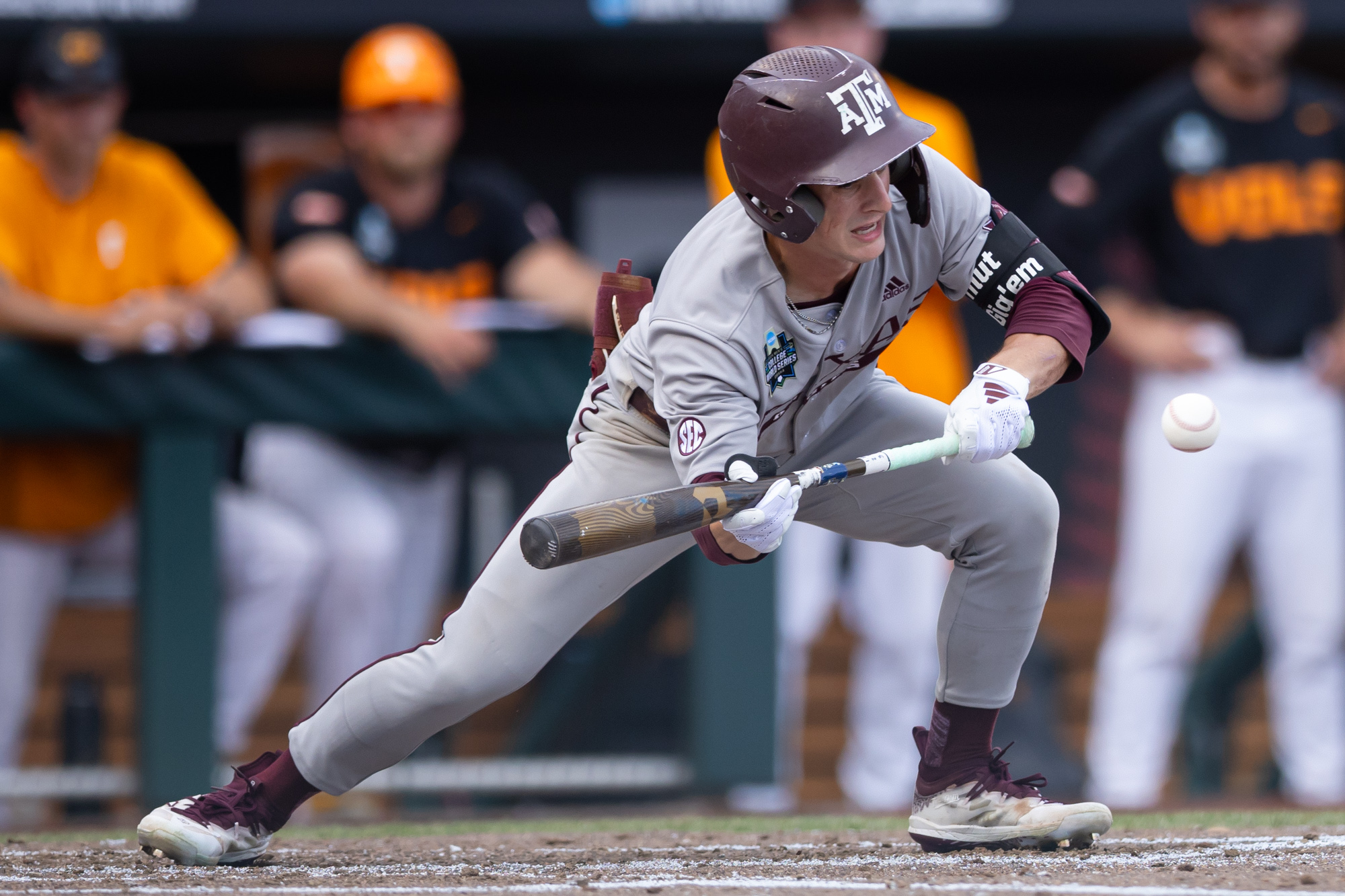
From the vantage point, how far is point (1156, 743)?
486cm

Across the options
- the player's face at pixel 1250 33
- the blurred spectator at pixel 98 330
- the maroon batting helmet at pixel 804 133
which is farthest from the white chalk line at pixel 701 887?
the player's face at pixel 1250 33

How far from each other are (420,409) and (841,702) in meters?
2.34

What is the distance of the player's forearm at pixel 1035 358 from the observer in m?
3.04

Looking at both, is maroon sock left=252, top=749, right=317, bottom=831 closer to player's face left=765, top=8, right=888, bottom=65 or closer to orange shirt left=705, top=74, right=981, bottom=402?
orange shirt left=705, top=74, right=981, bottom=402

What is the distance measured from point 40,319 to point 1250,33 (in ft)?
11.0

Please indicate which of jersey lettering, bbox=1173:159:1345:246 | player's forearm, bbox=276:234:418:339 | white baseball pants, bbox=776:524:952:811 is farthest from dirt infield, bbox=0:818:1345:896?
jersey lettering, bbox=1173:159:1345:246

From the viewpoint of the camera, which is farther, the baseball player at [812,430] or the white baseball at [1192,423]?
the white baseball at [1192,423]

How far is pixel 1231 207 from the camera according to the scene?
16.4 ft

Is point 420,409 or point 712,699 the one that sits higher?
point 420,409

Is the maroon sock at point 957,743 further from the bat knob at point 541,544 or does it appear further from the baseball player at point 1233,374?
the baseball player at point 1233,374

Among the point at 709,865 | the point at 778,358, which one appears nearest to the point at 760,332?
the point at 778,358

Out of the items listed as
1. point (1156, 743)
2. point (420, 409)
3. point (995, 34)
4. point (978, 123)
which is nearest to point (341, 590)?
point (420, 409)

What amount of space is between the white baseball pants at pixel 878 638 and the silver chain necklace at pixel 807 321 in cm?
190

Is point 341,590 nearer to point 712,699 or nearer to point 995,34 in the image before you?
point 712,699
